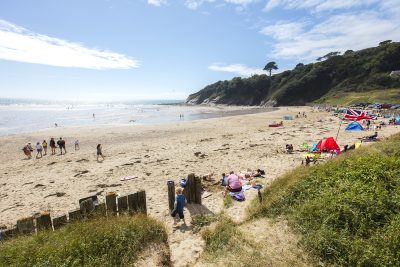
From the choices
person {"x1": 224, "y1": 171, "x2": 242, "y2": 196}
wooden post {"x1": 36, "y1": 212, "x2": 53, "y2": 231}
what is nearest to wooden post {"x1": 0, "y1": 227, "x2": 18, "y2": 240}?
wooden post {"x1": 36, "y1": 212, "x2": 53, "y2": 231}

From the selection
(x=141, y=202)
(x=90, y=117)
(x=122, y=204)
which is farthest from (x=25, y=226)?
(x=90, y=117)

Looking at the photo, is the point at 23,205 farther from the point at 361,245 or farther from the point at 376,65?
the point at 376,65

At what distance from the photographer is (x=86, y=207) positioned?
6.77 m

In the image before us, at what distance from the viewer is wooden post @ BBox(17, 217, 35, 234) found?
6176 millimetres

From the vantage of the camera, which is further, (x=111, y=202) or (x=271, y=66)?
(x=271, y=66)

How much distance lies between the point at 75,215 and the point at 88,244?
1485mm

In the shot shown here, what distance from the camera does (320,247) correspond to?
5.27 meters

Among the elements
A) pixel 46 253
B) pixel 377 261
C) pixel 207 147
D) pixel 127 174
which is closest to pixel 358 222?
pixel 377 261

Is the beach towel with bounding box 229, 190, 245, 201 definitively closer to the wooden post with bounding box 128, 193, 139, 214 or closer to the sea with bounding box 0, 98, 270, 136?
the wooden post with bounding box 128, 193, 139, 214

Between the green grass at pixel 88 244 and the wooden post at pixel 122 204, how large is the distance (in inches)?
30.4

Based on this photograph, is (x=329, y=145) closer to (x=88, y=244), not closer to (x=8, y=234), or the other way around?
(x=88, y=244)

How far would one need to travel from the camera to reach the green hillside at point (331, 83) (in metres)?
75.0

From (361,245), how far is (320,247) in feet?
2.54

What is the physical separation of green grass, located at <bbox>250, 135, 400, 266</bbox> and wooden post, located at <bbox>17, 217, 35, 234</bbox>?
610 cm
